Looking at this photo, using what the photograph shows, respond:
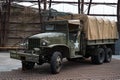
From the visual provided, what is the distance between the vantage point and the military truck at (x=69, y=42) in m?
13.4

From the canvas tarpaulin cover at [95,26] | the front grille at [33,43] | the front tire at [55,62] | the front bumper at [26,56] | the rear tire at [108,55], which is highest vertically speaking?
the canvas tarpaulin cover at [95,26]

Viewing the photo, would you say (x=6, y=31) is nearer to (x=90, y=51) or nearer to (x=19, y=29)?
(x=19, y=29)

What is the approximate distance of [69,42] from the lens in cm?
1476

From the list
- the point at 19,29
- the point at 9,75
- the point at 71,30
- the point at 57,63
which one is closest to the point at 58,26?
the point at 71,30

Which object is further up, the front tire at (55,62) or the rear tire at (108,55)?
the front tire at (55,62)

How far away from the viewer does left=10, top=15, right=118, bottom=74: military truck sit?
13.4m

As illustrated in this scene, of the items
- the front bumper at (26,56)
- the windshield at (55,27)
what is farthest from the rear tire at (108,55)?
the front bumper at (26,56)

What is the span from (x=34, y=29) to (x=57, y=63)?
13.8 meters

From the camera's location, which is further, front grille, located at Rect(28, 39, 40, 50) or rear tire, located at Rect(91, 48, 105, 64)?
rear tire, located at Rect(91, 48, 105, 64)

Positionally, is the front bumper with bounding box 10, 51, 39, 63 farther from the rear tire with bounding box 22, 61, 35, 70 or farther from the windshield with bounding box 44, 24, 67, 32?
the windshield with bounding box 44, 24, 67, 32

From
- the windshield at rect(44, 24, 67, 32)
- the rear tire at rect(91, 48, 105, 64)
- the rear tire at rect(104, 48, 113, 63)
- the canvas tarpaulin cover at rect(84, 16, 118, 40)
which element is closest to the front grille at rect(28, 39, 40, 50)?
the windshield at rect(44, 24, 67, 32)

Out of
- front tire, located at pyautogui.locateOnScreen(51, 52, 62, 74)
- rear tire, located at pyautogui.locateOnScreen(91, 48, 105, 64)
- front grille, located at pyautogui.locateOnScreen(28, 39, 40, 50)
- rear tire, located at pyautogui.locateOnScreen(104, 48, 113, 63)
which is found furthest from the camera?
rear tire, located at pyautogui.locateOnScreen(104, 48, 113, 63)

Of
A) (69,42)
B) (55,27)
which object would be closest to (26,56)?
(69,42)

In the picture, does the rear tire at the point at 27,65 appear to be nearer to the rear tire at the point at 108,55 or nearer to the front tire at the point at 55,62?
the front tire at the point at 55,62
